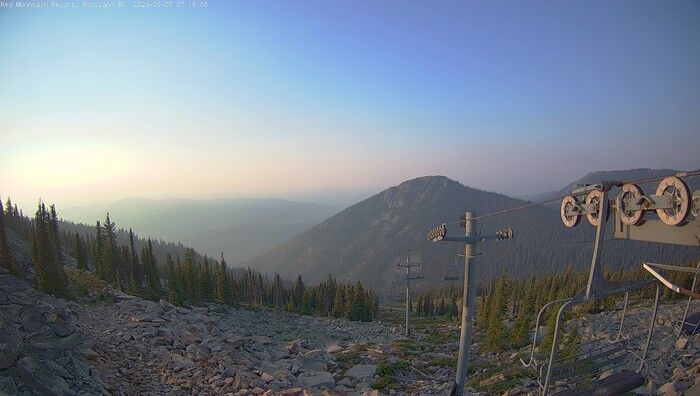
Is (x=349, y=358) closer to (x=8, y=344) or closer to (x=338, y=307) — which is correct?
(x=8, y=344)

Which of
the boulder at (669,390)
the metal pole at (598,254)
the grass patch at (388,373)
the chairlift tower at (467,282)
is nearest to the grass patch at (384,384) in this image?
the grass patch at (388,373)

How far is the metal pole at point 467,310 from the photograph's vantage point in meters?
11.9

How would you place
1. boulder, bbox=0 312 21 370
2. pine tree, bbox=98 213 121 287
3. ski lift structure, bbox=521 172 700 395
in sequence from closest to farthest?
1. ski lift structure, bbox=521 172 700 395
2. boulder, bbox=0 312 21 370
3. pine tree, bbox=98 213 121 287

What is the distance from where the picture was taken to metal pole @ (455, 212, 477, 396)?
11.9 metres

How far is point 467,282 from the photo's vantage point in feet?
41.0

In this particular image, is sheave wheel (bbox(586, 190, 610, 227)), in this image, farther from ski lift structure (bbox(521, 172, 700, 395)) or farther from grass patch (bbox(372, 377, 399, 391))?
grass patch (bbox(372, 377, 399, 391))

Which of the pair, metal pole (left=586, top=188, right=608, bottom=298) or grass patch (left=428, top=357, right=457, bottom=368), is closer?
metal pole (left=586, top=188, right=608, bottom=298)

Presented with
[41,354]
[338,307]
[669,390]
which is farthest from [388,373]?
[338,307]

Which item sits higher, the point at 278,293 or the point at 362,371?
the point at 362,371

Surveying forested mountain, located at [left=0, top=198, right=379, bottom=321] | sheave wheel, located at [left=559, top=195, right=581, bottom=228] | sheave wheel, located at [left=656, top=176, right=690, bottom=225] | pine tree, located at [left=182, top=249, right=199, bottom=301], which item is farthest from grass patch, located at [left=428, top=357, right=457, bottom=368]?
pine tree, located at [left=182, top=249, right=199, bottom=301]

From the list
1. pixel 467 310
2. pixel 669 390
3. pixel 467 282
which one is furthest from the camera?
pixel 467 282

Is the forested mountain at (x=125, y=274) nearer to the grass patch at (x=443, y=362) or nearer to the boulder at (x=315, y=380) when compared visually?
the boulder at (x=315, y=380)

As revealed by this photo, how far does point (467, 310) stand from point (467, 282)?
3.24 ft

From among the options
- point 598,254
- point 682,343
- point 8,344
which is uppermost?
point 598,254
